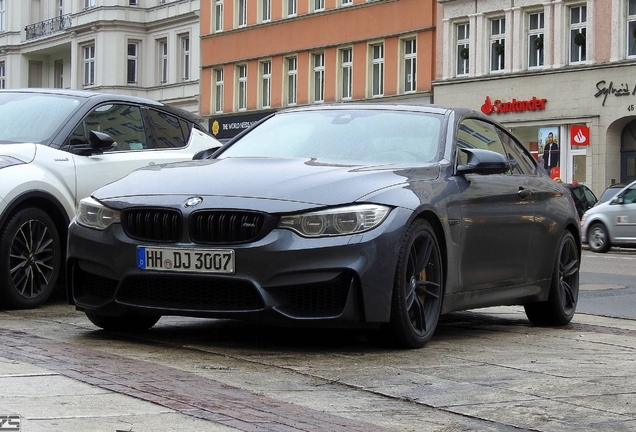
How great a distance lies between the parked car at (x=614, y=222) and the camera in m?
28.7

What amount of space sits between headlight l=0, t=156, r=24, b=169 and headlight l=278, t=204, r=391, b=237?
3254 millimetres

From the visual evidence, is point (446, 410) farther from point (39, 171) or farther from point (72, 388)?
point (39, 171)

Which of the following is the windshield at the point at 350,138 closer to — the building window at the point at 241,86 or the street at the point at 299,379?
the street at the point at 299,379

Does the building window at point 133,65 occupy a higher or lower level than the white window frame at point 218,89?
higher

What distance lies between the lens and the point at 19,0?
73.6m

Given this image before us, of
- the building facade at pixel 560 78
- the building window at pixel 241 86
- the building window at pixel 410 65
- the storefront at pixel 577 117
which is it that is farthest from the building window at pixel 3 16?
the storefront at pixel 577 117

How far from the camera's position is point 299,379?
6.09 metres

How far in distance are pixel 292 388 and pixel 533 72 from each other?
38.0 metres

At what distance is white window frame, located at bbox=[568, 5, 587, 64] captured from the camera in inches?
1638

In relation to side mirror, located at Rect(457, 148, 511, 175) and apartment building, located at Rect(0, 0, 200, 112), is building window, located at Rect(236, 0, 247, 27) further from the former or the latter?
side mirror, located at Rect(457, 148, 511, 175)

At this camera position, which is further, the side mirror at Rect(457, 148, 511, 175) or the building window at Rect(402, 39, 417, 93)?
the building window at Rect(402, 39, 417, 93)

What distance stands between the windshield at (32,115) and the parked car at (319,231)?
2.03 metres

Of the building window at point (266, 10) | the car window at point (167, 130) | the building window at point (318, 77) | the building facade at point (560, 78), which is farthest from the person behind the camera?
the building window at point (266, 10)

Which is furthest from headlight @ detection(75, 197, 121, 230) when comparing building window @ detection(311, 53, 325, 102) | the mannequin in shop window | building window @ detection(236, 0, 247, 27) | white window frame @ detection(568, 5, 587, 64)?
building window @ detection(236, 0, 247, 27)
